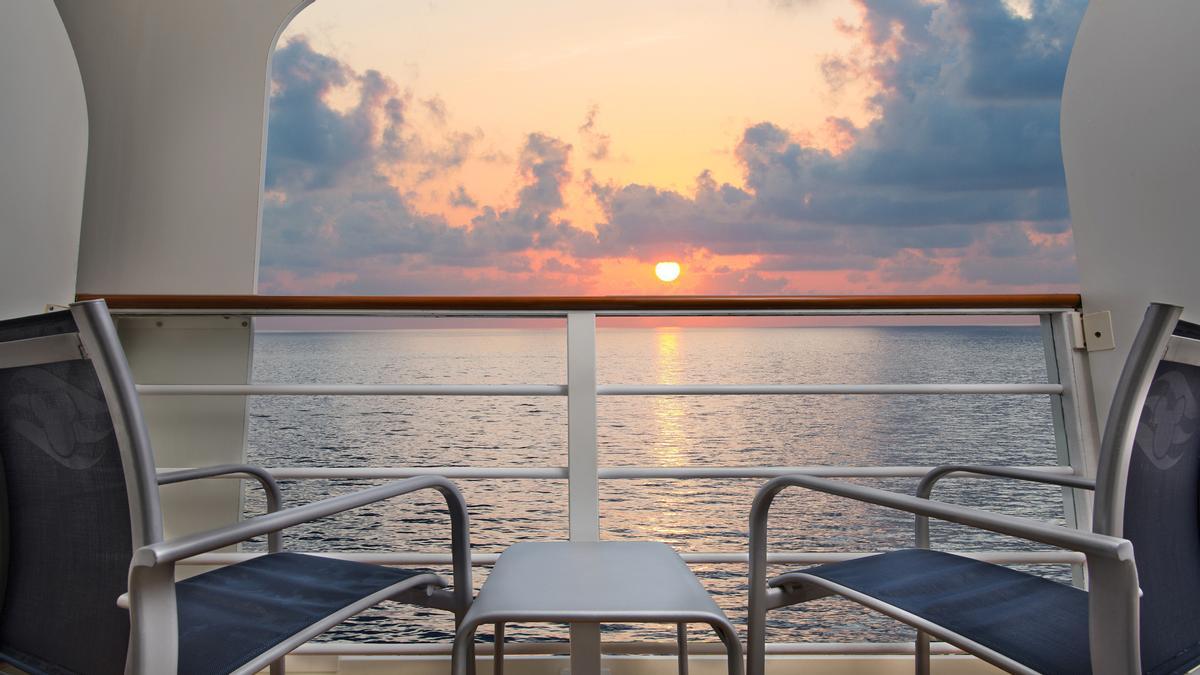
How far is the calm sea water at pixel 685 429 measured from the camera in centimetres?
1150

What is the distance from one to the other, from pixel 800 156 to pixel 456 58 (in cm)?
994

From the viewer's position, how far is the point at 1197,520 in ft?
2.36

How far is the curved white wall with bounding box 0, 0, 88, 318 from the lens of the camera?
4.43 feet

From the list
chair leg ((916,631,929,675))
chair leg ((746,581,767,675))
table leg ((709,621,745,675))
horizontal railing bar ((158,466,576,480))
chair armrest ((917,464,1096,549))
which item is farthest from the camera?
horizontal railing bar ((158,466,576,480))

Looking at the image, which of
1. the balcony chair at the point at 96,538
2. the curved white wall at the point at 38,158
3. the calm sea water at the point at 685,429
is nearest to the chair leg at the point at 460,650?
the balcony chair at the point at 96,538

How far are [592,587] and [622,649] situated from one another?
746mm

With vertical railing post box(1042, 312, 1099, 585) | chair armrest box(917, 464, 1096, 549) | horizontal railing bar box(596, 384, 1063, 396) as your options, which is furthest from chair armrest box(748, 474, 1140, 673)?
vertical railing post box(1042, 312, 1099, 585)

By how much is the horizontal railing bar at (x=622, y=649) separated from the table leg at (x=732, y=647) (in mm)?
719

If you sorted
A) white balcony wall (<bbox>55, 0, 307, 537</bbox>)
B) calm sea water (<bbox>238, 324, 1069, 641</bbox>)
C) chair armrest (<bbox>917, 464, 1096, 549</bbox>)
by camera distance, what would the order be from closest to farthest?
chair armrest (<bbox>917, 464, 1096, 549</bbox>) → white balcony wall (<bbox>55, 0, 307, 537</bbox>) → calm sea water (<bbox>238, 324, 1069, 641</bbox>)

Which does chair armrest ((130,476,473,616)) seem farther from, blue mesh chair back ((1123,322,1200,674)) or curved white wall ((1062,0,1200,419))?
curved white wall ((1062,0,1200,419))

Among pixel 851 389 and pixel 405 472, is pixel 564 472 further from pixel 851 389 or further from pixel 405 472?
pixel 851 389

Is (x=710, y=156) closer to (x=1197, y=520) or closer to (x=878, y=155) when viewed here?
(x=878, y=155)

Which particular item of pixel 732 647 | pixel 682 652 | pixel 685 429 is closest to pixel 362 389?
pixel 682 652

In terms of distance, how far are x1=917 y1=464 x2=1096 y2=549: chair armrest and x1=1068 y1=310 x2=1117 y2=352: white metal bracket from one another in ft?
1.29
